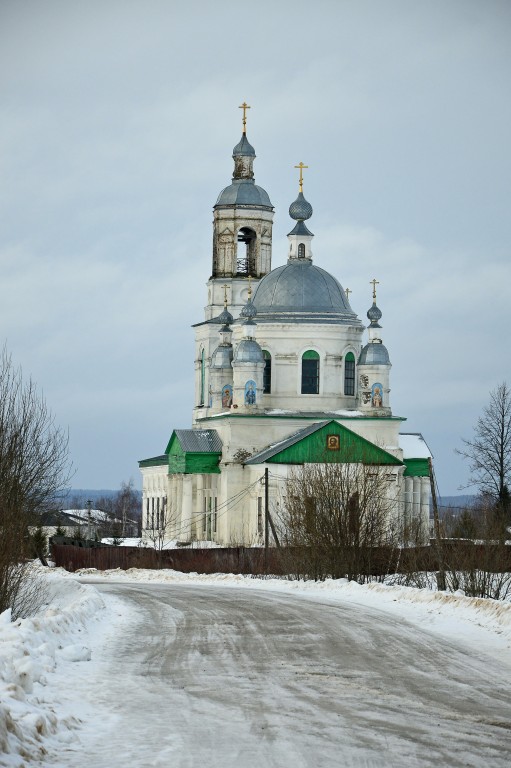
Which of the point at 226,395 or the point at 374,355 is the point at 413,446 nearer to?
the point at 374,355

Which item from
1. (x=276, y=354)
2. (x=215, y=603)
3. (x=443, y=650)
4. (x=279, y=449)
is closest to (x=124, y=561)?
(x=279, y=449)

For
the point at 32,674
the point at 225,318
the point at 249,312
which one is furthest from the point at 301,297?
the point at 32,674

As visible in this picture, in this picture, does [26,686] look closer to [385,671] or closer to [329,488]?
[385,671]

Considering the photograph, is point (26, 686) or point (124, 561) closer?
→ point (26, 686)

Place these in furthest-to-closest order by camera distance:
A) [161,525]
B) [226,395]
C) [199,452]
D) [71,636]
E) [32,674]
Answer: [226,395]
[161,525]
[199,452]
[71,636]
[32,674]

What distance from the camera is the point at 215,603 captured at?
23.4m

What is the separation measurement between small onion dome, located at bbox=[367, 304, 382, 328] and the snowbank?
157ft

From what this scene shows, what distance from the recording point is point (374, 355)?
65000 mm

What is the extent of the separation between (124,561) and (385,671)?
37.2 m

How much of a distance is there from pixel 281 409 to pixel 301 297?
5.30 meters

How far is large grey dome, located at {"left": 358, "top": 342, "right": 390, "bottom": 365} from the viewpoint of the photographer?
64.9m

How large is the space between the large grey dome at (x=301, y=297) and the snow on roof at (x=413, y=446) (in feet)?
21.3

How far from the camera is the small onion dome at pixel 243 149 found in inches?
2963

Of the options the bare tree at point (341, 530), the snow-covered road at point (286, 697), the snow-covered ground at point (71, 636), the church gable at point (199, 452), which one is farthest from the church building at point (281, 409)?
the snow-covered road at point (286, 697)
